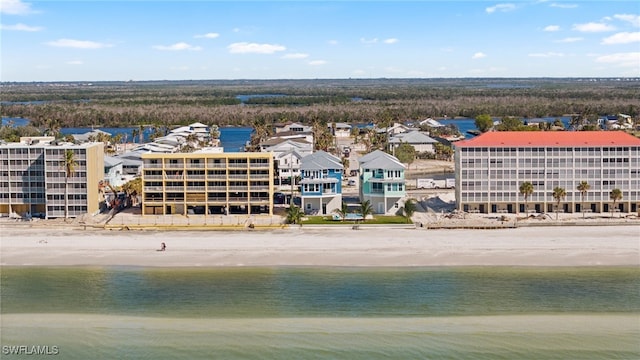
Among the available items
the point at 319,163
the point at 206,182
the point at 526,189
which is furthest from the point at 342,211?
the point at 526,189

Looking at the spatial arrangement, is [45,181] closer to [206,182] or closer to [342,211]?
[206,182]

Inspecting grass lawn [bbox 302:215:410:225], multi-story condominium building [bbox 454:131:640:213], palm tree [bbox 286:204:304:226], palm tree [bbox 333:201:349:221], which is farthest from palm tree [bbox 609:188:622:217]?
palm tree [bbox 286:204:304:226]

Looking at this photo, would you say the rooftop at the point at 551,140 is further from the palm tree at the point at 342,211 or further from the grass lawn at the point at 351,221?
the palm tree at the point at 342,211

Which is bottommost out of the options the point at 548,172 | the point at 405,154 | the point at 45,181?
the point at 45,181

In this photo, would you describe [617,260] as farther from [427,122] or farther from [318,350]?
[427,122]

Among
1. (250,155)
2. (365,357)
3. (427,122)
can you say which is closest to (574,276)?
(365,357)
